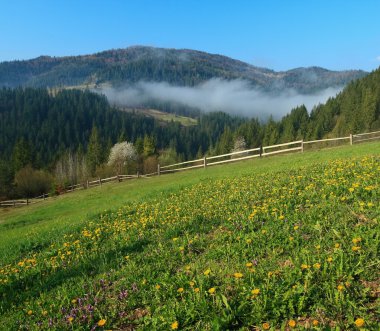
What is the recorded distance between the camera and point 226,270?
5859 millimetres

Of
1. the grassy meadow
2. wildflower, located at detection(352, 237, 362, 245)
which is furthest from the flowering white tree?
wildflower, located at detection(352, 237, 362, 245)

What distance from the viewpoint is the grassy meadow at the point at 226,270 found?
15.0 feet

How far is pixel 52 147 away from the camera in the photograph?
190 m

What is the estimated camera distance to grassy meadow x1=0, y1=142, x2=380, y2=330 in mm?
4574

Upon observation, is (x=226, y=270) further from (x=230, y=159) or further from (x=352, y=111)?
(x=352, y=111)

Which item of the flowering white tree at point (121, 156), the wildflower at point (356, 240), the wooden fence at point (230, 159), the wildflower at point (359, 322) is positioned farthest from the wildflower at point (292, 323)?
the flowering white tree at point (121, 156)

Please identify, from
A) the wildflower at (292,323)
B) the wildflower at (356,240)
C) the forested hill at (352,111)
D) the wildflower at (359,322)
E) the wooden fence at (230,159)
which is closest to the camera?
the wildflower at (359,322)

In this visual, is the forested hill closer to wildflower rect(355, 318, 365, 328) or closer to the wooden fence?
the wooden fence

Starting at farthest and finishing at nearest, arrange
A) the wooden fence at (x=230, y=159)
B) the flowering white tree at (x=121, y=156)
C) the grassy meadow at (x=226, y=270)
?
the flowering white tree at (x=121, y=156) → the wooden fence at (x=230, y=159) → the grassy meadow at (x=226, y=270)

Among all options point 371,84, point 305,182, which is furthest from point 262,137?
point 305,182

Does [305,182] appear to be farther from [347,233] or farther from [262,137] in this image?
[262,137]

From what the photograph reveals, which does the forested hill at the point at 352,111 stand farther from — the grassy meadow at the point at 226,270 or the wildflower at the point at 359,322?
the wildflower at the point at 359,322

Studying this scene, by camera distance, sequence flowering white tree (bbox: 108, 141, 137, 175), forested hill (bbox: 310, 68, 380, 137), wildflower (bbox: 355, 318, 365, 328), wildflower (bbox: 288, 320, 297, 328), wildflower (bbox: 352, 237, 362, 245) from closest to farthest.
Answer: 1. wildflower (bbox: 355, 318, 365, 328)
2. wildflower (bbox: 288, 320, 297, 328)
3. wildflower (bbox: 352, 237, 362, 245)
4. flowering white tree (bbox: 108, 141, 137, 175)
5. forested hill (bbox: 310, 68, 380, 137)

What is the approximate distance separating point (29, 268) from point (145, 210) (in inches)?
207
